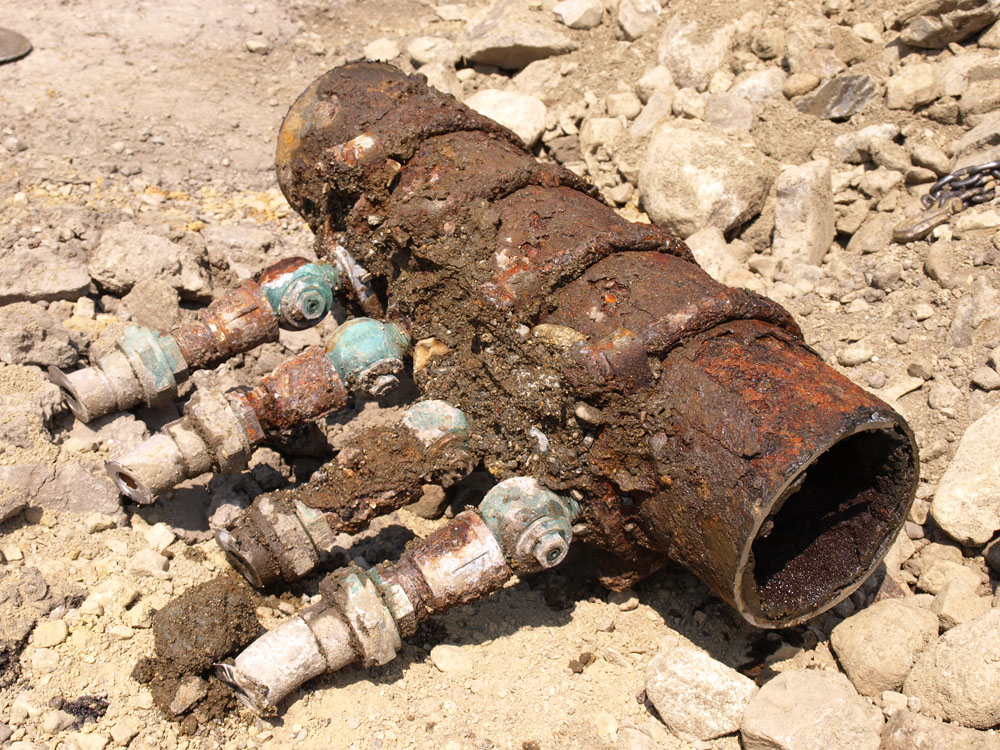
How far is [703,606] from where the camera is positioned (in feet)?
13.3

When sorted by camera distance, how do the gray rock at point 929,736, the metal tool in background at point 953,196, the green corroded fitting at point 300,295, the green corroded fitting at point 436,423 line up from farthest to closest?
the metal tool in background at point 953,196 → the green corroded fitting at point 300,295 → the green corroded fitting at point 436,423 → the gray rock at point 929,736

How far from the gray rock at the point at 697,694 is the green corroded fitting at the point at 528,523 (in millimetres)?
615

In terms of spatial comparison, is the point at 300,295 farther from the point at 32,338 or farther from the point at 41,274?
the point at 41,274

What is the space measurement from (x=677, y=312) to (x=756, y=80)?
3.22 m

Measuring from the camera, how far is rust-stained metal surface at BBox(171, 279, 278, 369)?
172 inches

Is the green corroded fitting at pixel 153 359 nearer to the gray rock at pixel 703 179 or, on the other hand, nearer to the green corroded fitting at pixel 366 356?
the green corroded fitting at pixel 366 356

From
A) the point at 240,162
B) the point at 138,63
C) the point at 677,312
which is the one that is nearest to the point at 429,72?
the point at 240,162

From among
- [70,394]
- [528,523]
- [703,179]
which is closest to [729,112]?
[703,179]

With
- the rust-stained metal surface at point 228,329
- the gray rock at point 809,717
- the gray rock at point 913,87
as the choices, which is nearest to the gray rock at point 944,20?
the gray rock at point 913,87

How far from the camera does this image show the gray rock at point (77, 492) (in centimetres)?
409

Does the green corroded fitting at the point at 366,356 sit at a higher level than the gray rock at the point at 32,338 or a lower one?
higher

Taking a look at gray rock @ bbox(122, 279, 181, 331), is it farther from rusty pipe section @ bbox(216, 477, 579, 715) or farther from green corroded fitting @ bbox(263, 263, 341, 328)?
rusty pipe section @ bbox(216, 477, 579, 715)

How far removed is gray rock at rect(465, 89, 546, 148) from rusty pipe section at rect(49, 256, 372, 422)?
2355mm

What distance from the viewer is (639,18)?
6844mm
